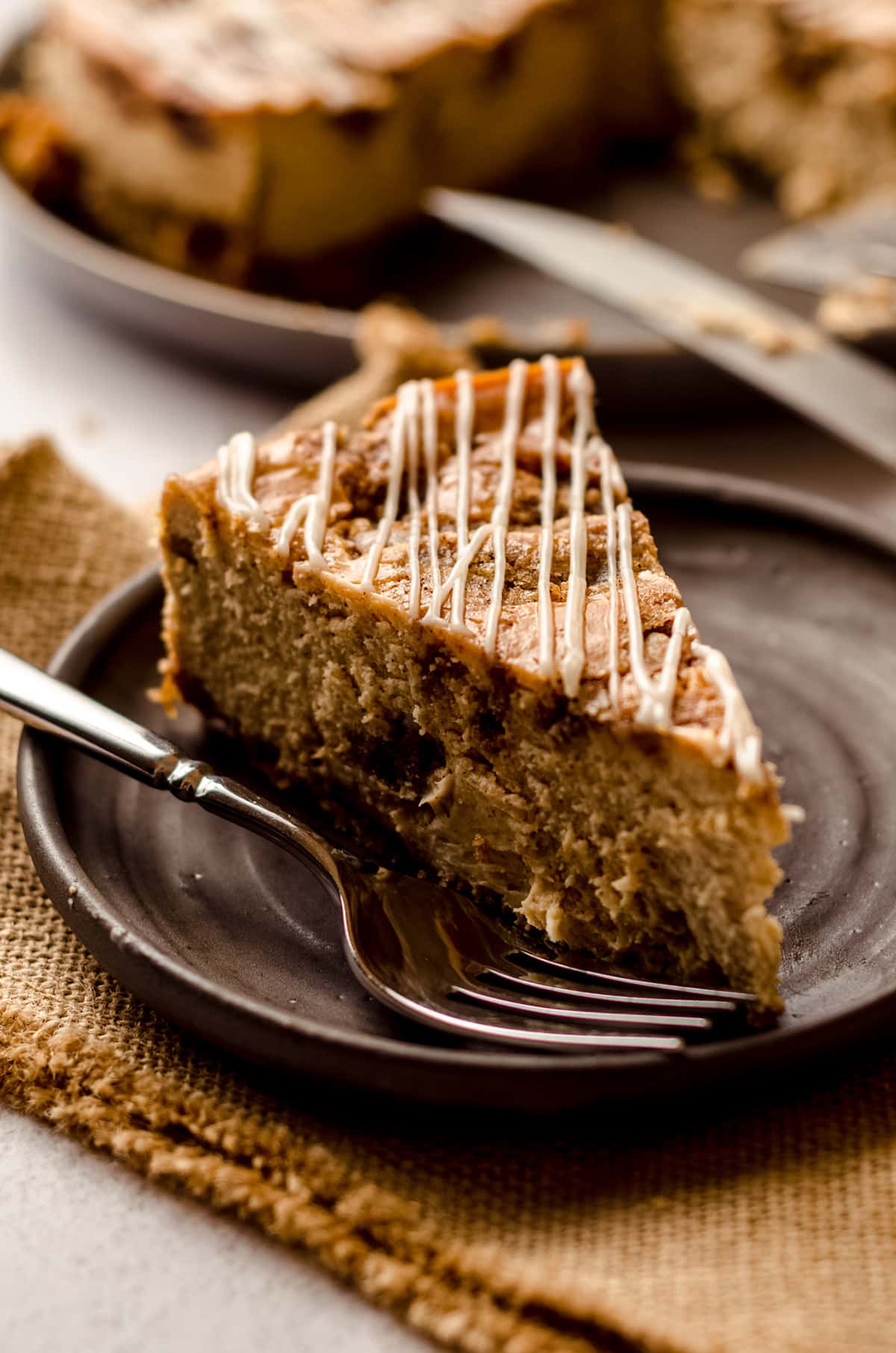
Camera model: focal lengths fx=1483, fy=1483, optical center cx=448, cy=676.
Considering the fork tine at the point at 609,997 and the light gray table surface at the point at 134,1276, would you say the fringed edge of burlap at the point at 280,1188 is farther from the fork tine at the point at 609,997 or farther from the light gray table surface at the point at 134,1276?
the fork tine at the point at 609,997

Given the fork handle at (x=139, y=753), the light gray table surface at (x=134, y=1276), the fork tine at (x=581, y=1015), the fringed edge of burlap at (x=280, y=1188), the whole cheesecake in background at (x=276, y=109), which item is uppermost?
the whole cheesecake in background at (x=276, y=109)

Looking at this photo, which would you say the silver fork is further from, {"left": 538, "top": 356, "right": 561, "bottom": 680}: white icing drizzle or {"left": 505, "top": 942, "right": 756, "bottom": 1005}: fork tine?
{"left": 538, "top": 356, "right": 561, "bottom": 680}: white icing drizzle

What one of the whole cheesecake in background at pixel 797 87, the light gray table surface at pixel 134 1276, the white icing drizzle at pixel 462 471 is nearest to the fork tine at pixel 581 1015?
the light gray table surface at pixel 134 1276

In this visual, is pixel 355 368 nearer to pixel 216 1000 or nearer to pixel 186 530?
pixel 186 530

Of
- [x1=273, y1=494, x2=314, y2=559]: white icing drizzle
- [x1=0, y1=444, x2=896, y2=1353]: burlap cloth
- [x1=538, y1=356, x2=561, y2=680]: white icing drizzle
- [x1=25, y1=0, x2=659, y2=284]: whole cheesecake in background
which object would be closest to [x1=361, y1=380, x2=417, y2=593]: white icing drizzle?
[x1=273, y1=494, x2=314, y2=559]: white icing drizzle

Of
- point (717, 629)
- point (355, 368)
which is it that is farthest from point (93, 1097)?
point (355, 368)

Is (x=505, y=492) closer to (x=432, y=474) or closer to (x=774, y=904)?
(x=432, y=474)

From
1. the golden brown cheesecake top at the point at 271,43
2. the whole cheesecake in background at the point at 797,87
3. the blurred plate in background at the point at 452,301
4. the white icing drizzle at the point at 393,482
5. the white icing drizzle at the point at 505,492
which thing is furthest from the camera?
the whole cheesecake in background at the point at 797,87
